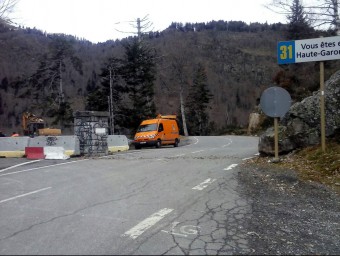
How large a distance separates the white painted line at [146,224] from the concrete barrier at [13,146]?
44.6ft

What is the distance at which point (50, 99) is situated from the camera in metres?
41.0

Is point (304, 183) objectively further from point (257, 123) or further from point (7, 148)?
point (257, 123)

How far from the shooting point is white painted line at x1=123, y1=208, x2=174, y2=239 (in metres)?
5.13

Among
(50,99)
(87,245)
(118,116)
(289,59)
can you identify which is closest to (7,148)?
(289,59)

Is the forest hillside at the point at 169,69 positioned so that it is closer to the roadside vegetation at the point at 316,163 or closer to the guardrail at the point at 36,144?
the guardrail at the point at 36,144

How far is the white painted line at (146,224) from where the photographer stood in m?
5.13

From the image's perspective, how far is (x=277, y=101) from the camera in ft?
37.3

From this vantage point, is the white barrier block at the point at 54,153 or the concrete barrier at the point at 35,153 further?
the concrete barrier at the point at 35,153

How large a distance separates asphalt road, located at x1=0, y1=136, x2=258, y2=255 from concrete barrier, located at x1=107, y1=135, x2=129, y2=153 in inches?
407

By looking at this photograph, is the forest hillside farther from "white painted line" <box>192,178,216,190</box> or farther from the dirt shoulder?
the dirt shoulder

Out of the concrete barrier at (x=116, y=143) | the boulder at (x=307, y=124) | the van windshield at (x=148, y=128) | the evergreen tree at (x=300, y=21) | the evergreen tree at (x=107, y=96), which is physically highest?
the evergreen tree at (x=300, y=21)

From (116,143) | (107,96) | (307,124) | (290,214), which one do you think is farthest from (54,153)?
(107,96)

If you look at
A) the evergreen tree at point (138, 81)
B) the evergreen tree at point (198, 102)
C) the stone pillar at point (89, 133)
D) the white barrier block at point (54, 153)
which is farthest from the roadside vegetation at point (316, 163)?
the evergreen tree at point (198, 102)

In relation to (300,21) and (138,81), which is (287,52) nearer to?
(300,21)
